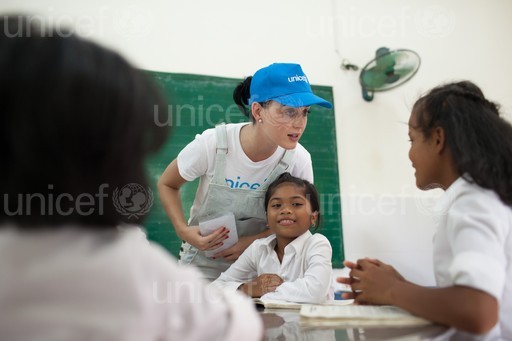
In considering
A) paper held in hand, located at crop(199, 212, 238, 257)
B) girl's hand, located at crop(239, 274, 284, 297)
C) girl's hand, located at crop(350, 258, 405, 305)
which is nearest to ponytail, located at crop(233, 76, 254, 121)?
paper held in hand, located at crop(199, 212, 238, 257)

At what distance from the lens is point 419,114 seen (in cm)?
93

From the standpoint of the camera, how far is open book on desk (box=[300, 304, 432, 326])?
26.5 inches

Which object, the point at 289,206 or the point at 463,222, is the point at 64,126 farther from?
the point at 289,206

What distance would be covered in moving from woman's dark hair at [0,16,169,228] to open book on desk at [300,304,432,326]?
0.42m

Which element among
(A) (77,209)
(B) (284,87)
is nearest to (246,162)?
(B) (284,87)

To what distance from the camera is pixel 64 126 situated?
0.44 meters

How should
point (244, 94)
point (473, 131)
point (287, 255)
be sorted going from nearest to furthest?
point (473, 131)
point (287, 255)
point (244, 94)

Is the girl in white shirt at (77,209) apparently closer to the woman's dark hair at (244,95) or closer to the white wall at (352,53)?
the woman's dark hair at (244,95)

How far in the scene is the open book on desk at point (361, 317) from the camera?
67 centimetres

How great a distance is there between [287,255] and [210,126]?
1.43 m

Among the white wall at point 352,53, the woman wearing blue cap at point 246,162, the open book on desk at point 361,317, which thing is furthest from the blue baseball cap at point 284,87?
the white wall at point 352,53

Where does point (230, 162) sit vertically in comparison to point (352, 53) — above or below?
below

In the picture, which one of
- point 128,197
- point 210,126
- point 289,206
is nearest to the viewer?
point 128,197

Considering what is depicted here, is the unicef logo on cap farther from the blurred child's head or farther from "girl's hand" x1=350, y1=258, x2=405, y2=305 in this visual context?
the blurred child's head
